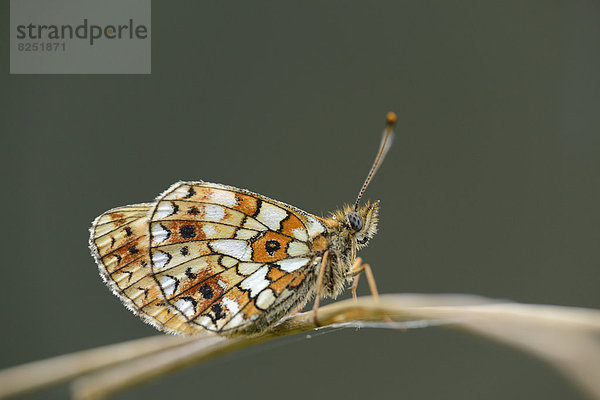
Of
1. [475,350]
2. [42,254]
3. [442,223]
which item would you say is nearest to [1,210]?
[42,254]

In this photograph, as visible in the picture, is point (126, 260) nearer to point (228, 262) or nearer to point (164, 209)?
point (164, 209)

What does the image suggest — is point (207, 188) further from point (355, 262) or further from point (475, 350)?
point (475, 350)

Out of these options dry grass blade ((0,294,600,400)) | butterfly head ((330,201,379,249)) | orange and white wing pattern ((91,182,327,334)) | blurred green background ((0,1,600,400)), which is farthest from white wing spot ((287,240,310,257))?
blurred green background ((0,1,600,400))

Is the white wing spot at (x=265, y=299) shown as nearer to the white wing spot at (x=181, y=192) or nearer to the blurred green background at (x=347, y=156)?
the white wing spot at (x=181, y=192)

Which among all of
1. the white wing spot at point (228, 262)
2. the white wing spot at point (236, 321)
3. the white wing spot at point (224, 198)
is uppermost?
the white wing spot at point (224, 198)

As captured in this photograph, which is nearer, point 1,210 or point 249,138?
point 1,210

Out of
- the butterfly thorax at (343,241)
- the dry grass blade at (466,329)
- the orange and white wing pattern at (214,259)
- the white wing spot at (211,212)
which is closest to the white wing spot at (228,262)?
the orange and white wing pattern at (214,259)

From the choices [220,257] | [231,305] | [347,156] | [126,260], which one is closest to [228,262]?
[220,257]
